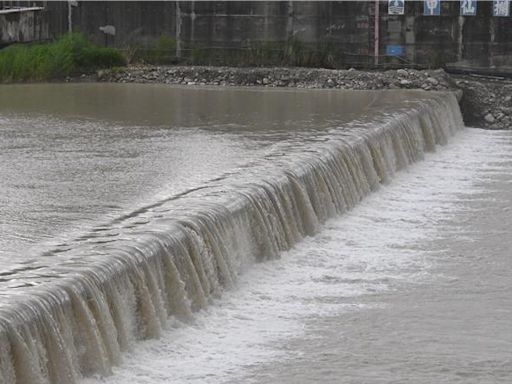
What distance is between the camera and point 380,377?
10062 millimetres

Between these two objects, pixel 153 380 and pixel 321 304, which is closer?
pixel 153 380

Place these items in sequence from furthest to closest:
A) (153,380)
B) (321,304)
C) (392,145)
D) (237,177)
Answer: (392,145) → (237,177) → (321,304) → (153,380)

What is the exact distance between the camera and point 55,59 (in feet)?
91.9

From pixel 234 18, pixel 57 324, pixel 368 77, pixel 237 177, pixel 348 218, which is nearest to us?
pixel 57 324

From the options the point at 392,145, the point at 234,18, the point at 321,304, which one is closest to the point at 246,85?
the point at 234,18

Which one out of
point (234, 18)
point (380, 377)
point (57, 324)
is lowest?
point (380, 377)

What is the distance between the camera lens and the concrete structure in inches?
1118

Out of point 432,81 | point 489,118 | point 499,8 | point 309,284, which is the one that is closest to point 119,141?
point 309,284

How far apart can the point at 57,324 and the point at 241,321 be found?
2.64m

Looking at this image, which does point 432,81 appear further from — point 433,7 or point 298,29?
point 298,29

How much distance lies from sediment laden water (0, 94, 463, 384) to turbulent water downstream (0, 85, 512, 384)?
0.06 feet

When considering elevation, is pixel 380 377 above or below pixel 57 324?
below

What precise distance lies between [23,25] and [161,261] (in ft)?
64.4

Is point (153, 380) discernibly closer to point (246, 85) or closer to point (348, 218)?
point (348, 218)
